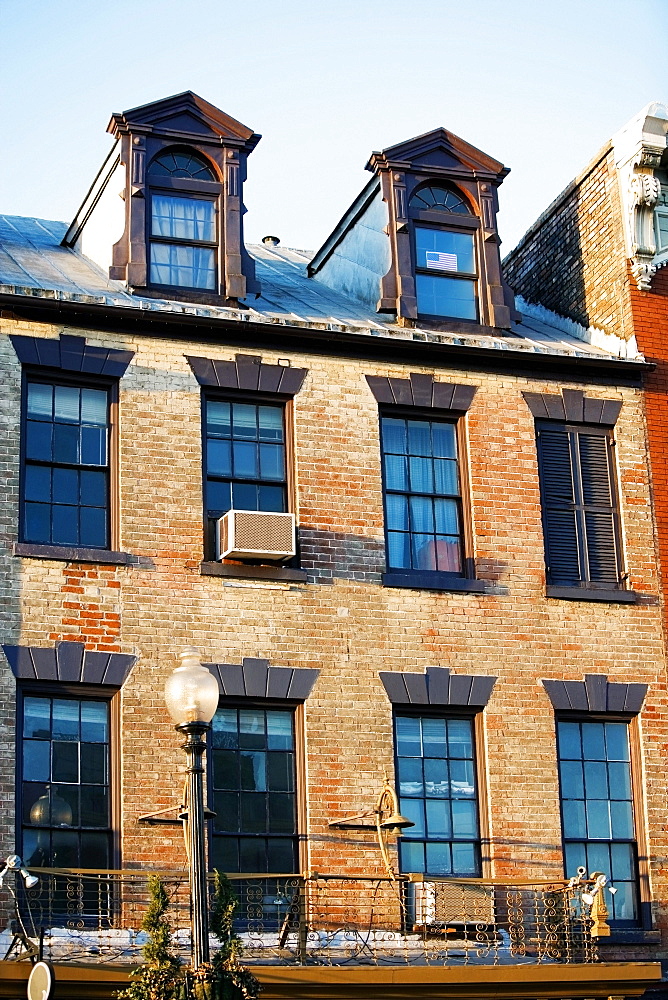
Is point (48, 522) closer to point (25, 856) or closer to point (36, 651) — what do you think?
point (36, 651)

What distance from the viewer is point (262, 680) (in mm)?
17797

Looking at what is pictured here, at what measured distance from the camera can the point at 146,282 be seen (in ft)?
63.9

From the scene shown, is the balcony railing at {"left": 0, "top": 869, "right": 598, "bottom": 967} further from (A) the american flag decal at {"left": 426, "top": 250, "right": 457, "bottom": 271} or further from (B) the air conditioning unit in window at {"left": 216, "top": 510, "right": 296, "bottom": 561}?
(A) the american flag decal at {"left": 426, "top": 250, "right": 457, "bottom": 271}

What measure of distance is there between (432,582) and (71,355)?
15.5ft

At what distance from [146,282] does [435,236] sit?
12.8ft

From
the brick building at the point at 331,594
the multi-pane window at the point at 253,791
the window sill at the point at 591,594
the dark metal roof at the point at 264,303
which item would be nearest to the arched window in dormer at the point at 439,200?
the brick building at the point at 331,594

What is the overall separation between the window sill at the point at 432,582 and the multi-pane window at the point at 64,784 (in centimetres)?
366

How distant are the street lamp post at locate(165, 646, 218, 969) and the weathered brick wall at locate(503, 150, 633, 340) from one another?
394 inches

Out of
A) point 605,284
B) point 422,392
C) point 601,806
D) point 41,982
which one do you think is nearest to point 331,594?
point 422,392

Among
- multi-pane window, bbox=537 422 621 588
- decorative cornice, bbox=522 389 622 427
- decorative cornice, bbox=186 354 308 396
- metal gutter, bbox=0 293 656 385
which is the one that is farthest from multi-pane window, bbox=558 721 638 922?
decorative cornice, bbox=186 354 308 396

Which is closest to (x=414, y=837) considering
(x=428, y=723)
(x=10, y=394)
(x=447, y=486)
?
(x=428, y=723)

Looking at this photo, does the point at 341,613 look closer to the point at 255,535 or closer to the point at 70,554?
the point at 255,535

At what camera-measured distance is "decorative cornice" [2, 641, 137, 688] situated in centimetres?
1688

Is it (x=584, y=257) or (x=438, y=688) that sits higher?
(x=584, y=257)
